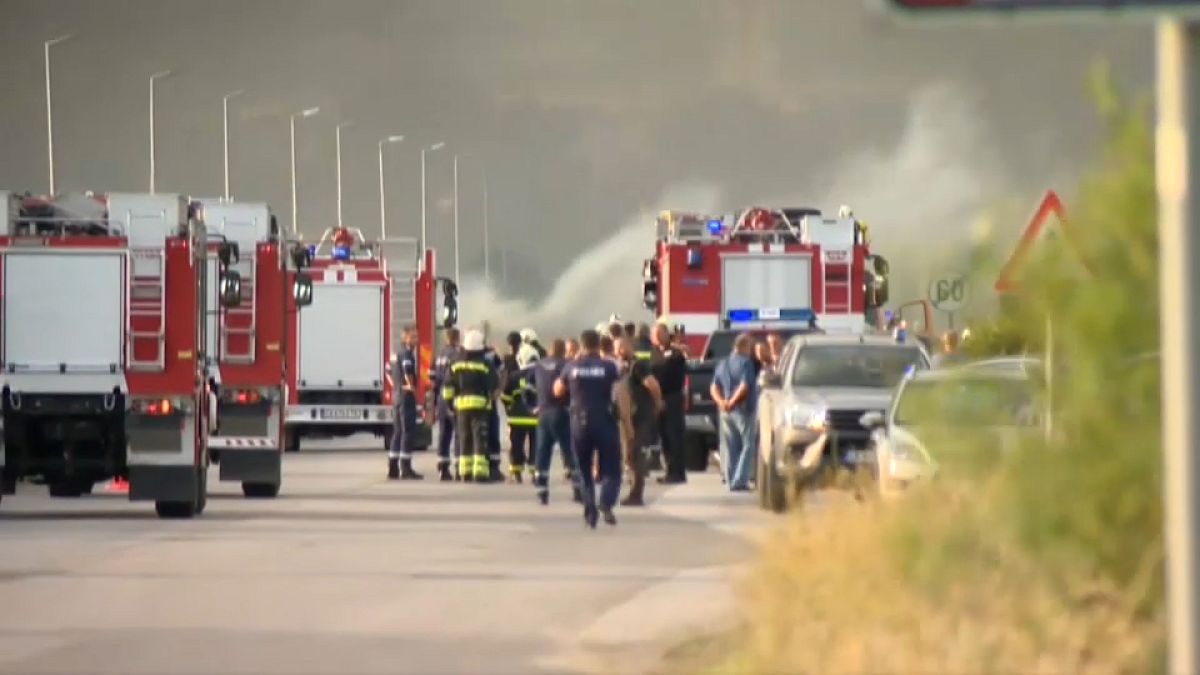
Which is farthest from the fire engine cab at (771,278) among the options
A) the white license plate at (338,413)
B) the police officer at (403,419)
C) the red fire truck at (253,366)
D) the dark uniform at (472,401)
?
the red fire truck at (253,366)

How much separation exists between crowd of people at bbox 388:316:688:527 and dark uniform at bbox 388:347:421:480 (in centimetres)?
1

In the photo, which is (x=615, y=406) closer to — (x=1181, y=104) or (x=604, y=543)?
(x=604, y=543)

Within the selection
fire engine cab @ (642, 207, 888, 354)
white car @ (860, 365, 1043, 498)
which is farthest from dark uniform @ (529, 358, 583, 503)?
white car @ (860, 365, 1043, 498)

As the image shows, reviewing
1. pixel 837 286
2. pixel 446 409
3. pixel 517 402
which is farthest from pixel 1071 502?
pixel 837 286

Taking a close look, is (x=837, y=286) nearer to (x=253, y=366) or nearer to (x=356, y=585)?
(x=253, y=366)

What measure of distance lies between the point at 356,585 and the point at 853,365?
10.0m

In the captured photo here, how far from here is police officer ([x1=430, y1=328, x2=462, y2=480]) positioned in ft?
111

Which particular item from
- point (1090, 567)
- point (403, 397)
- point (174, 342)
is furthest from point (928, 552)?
point (403, 397)

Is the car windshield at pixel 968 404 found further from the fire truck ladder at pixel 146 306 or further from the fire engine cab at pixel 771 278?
the fire engine cab at pixel 771 278

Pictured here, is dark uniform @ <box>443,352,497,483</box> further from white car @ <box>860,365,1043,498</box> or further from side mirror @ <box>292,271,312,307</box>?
white car @ <box>860,365,1043,498</box>

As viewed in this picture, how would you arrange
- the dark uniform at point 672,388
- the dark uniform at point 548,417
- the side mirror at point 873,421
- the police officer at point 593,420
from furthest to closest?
the dark uniform at point 672,388 < the dark uniform at point 548,417 < the police officer at point 593,420 < the side mirror at point 873,421

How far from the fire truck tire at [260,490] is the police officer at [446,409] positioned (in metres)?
4.02

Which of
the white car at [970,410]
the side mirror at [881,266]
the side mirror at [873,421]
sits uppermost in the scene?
the side mirror at [881,266]

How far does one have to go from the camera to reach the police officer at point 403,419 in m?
34.5
